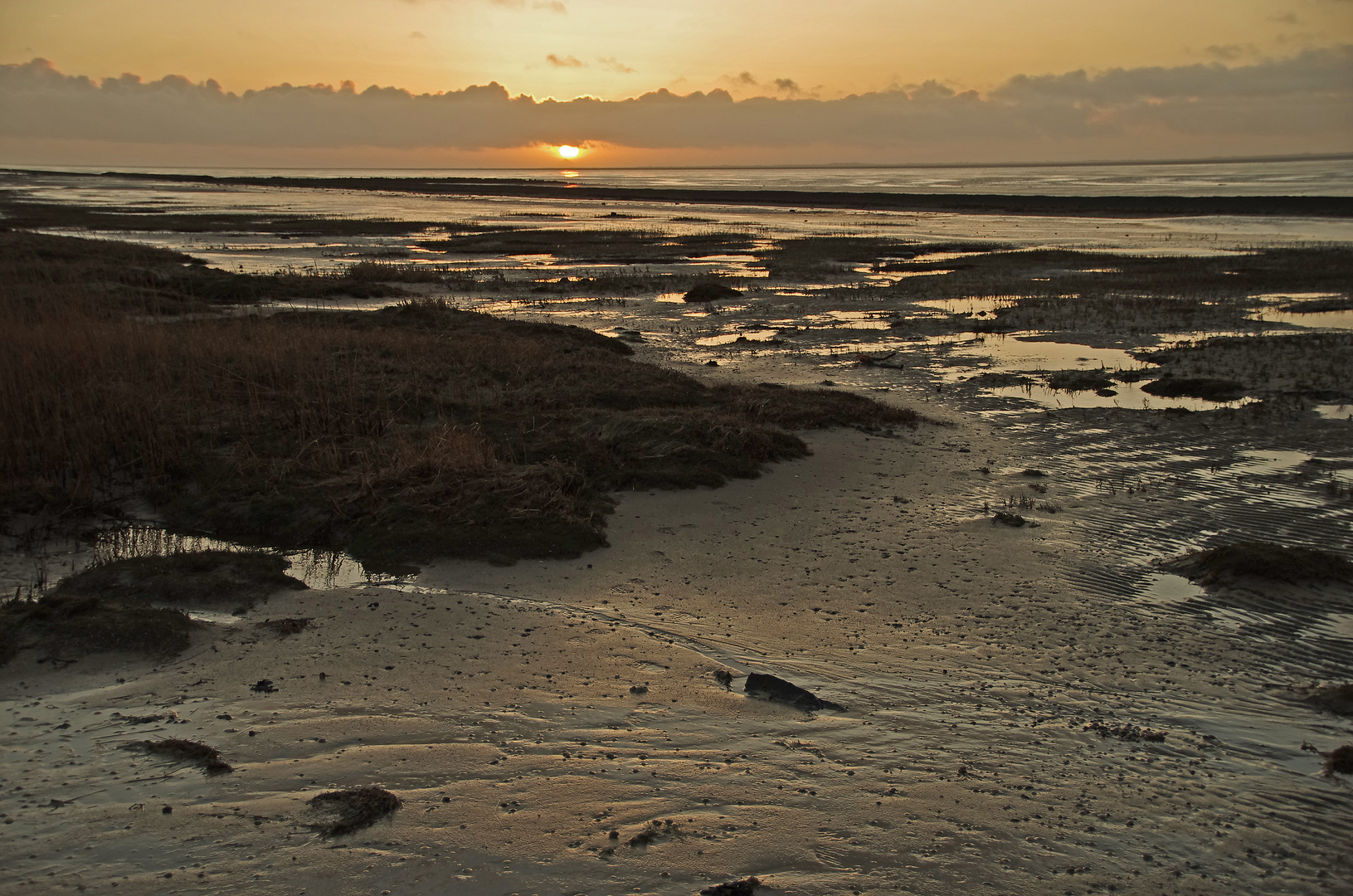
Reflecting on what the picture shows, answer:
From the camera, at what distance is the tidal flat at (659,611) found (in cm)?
408

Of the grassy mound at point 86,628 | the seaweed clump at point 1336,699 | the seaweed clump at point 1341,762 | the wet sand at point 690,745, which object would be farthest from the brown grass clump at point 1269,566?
the grassy mound at point 86,628

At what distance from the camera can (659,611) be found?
6.79 metres

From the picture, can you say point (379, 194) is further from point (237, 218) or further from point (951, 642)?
point (951, 642)

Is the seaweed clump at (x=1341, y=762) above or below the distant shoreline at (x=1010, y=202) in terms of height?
below

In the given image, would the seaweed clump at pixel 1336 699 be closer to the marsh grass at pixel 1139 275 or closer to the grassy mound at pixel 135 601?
the grassy mound at pixel 135 601

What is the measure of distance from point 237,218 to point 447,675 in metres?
63.9

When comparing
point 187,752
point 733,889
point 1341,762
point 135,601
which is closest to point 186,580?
point 135,601

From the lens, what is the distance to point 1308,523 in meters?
8.58

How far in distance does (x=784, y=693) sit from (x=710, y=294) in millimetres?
22046

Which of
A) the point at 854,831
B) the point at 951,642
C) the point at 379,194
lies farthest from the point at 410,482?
the point at 379,194

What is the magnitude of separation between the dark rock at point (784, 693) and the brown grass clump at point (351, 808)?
2199 millimetres

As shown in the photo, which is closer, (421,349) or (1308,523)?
(1308,523)

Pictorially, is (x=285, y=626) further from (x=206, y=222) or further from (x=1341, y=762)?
(x=206, y=222)

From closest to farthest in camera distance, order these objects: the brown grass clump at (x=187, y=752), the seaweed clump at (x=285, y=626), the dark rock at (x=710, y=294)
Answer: the brown grass clump at (x=187, y=752), the seaweed clump at (x=285, y=626), the dark rock at (x=710, y=294)
